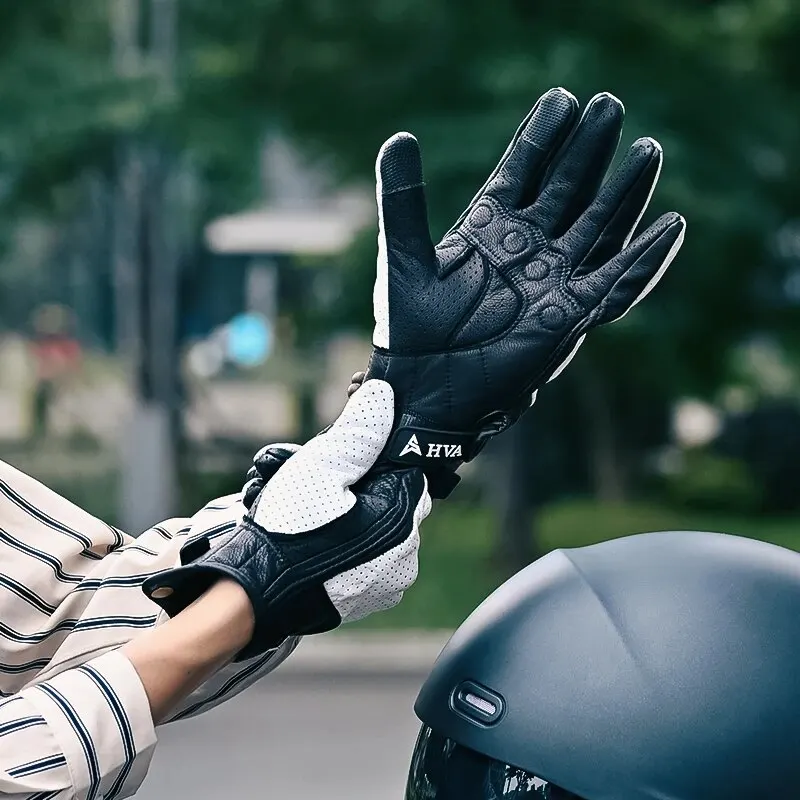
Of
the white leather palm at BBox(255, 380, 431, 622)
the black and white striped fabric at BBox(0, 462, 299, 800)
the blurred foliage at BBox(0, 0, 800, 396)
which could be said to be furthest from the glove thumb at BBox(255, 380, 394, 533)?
Result: the blurred foliage at BBox(0, 0, 800, 396)

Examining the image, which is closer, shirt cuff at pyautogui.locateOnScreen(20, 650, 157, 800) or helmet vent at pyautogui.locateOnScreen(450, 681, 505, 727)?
shirt cuff at pyautogui.locateOnScreen(20, 650, 157, 800)

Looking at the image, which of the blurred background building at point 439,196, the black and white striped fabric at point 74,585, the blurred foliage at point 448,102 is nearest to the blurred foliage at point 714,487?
the blurred background building at point 439,196

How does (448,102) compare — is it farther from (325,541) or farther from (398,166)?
(325,541)

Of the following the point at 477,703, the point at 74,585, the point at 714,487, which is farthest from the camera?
the point at 714,487

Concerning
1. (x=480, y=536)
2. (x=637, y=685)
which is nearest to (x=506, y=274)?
(x=637, y=685)

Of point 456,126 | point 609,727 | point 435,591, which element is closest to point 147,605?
→ point 609,727

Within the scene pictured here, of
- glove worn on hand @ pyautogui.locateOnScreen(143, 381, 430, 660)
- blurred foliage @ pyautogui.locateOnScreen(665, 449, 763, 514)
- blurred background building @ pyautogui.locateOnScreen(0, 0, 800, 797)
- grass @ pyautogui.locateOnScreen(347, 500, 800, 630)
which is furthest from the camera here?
blurred foliage @ pyautogui.locateOnScreen(665, 449, 763, 514)

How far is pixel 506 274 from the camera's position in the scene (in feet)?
4.97

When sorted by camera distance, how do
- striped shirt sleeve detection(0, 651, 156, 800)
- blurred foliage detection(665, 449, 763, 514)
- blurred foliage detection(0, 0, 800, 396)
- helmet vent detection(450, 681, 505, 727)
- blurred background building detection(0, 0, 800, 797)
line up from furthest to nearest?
1. blurred foliage detection(665, 449, 763, 514)
2. blurred background building detection(0, 0, 800, 797)
3. blurred foliage detection(0, 0, 800, 396)
4. helmet vent detection(450, 681, 505, 727)
5. striped shirt sleeve detection(0, 651, 156, 800)

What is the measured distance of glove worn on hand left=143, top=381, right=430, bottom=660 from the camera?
141cm

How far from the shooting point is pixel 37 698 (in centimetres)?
133

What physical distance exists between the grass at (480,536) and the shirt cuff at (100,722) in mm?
6874

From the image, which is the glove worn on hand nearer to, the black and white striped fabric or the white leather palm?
the white leather palm

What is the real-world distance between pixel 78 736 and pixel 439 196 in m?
6.56
